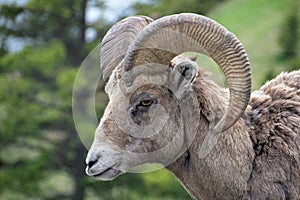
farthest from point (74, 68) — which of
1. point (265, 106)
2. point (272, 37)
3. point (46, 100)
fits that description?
point (272, 37)

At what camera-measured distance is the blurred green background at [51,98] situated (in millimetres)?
17625

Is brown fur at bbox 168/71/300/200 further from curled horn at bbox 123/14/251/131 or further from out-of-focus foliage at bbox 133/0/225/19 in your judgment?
out-of-focus foliage at bbox 133/0/225/19

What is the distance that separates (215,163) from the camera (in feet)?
20.7

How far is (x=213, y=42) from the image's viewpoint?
6211mm

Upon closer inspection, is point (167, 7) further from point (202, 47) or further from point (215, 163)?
point (215, 163)

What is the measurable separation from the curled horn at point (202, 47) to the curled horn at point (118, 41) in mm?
451

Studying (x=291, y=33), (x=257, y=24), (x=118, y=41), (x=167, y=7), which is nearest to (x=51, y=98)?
(x=167, y=7)

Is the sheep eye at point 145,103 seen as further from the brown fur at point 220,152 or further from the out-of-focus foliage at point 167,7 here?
the out-of-focus foliage at point 167,7

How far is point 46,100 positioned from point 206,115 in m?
12.5

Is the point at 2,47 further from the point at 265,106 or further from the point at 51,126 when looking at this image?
the point at 265,106

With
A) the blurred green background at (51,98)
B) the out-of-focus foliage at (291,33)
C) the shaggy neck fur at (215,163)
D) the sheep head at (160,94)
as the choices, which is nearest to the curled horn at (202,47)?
the sheep head at (160,94)

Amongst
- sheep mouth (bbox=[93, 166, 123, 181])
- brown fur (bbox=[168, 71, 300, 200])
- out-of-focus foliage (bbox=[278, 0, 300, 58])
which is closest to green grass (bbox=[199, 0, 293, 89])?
out-of-focus foliage (bbox=[278, 0, 300, 58])

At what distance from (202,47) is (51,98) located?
40.1ft

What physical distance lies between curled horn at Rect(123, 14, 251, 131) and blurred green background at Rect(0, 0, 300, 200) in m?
10.5
